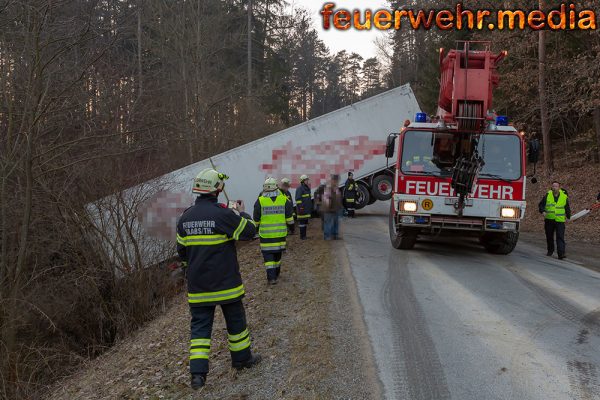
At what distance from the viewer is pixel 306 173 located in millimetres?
15008

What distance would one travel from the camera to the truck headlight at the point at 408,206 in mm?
8250

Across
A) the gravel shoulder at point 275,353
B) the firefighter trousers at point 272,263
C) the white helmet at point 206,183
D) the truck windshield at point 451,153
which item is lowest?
the gravel shoulder at point 275,353

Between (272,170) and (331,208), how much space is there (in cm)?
413

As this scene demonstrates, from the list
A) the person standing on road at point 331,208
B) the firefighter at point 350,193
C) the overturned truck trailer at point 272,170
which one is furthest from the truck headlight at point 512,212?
the firefighter at point 350,193

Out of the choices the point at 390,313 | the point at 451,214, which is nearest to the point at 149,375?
the point at 390,313

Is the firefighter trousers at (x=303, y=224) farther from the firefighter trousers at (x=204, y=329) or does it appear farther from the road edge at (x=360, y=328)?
the firefighter trousers at (x=204, y=329)

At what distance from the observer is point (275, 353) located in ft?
15.5

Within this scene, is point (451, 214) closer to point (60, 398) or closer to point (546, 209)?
point (546, 209)

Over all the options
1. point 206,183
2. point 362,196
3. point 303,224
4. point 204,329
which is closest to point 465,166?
point 303,224

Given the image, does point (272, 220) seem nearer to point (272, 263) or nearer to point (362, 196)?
point (272, 263)

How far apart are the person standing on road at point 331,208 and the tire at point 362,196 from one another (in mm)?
5379

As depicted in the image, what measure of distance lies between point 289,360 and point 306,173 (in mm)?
10819

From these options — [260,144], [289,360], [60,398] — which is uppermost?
[260,144]

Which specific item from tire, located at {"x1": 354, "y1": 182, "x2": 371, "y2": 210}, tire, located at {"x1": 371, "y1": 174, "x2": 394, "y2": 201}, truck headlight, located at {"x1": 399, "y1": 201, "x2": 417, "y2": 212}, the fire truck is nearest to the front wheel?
tire, located at {"x1": 371, "y1": 174, "x2": 394, "y2": 201}
